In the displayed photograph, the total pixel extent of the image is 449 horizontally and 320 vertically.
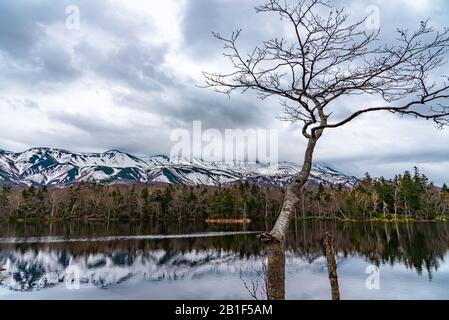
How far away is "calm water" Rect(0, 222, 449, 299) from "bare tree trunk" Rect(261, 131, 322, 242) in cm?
1081

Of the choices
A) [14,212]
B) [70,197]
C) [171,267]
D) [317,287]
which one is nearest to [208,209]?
[70,197]

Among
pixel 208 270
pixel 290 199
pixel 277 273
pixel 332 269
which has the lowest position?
pixel 208 270

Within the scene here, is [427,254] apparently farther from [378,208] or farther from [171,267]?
[378,208]

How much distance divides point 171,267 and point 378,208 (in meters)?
88.9

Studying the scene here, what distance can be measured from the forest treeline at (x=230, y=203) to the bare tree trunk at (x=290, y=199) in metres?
98.2

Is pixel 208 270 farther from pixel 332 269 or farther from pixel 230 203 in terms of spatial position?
pixel 230 203

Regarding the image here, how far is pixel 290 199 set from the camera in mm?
5254

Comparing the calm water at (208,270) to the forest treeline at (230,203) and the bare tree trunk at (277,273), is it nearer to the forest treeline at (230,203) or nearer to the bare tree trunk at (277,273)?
the bare tree trunk at (277,273)

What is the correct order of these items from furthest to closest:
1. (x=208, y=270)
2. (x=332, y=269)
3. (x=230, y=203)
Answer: (x=230, y=203), (x=208, y=270), (x=332, y=269)

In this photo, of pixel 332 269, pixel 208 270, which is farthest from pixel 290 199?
pixel 208 270

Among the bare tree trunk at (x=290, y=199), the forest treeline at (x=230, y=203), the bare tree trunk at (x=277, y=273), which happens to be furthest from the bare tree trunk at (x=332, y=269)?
the forest treeline at (x=230, y=203)

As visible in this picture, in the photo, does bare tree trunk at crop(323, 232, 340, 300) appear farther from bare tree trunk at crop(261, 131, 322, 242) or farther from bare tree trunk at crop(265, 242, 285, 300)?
bare tree trunk at crop(265, 242, 285, 300)

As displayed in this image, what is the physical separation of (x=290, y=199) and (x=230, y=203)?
99.6 meters
